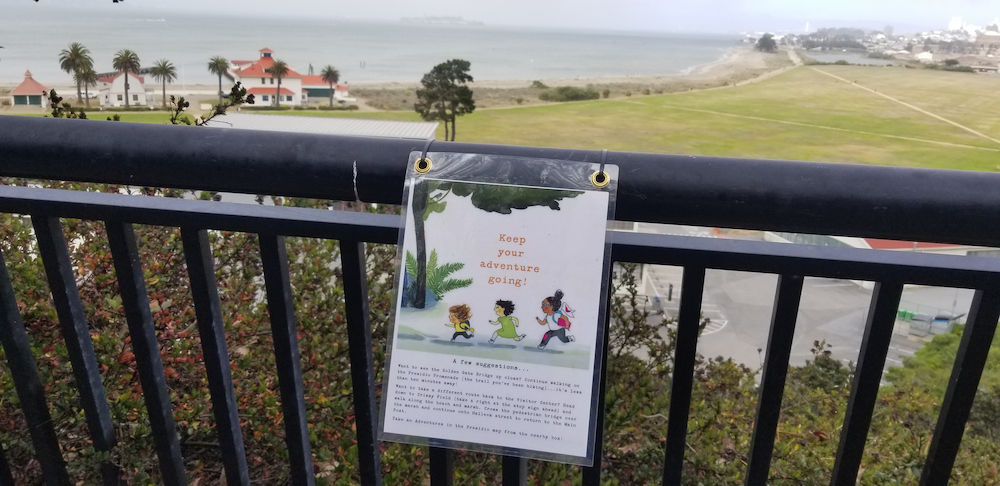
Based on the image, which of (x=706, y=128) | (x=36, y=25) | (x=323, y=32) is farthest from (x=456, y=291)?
(x=323, y=32)

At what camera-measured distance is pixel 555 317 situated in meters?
0.95

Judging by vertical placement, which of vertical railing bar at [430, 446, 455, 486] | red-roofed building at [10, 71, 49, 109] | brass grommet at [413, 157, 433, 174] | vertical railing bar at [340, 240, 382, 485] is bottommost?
vertical railing bar at [430, 446, 455, 486]

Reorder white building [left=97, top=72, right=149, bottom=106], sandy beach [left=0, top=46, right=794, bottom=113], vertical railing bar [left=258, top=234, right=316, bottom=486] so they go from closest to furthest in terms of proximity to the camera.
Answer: vertical railing bar [left=258, top=234, right=316, bottom=486], white building [left=97, top=72, right=149, bottom=106], sandy beach [left=0, top=46, right=794, bottom=113]

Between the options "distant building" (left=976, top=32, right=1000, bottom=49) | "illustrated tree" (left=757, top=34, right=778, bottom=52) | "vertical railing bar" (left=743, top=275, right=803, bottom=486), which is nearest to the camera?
"vertical railing bar" (left=743, top=275, right=803, bottom=486)

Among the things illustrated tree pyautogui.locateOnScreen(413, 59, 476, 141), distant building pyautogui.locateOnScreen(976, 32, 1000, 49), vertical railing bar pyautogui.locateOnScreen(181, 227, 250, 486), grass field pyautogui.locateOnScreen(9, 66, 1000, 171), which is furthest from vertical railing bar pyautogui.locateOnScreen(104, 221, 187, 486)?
distant building pyautogui.locateOnScreen(976, 32, 1000, 49)

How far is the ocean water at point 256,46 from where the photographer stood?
10.9 ft

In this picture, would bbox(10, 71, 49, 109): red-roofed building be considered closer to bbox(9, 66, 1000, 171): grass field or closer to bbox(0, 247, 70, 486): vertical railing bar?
bbox(0, 247, 70, 486): vertical railing bar

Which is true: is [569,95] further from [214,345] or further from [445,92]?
[214,345]

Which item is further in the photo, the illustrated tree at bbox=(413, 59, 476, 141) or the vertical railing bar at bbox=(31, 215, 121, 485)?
the illustrated tree at bbox=(413, 59, 476, 141)

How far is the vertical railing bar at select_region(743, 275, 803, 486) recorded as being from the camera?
102 centimetres

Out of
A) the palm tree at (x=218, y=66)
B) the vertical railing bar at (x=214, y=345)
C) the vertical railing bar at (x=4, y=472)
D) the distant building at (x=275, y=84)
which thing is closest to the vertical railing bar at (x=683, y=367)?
the vertical railing bar at (x=214, y=345)

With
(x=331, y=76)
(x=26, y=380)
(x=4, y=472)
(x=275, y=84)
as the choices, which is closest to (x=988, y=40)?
(x=275, y=84)

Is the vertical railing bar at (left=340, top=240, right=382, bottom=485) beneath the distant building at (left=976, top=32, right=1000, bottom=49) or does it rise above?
beneath

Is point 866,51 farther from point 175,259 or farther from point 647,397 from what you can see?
point 175,259
